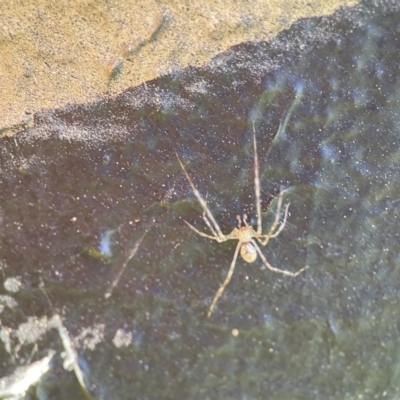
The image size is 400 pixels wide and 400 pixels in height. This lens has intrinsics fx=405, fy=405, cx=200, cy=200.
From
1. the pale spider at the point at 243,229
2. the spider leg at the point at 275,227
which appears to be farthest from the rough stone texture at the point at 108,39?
the spider leg at the point at 275,227

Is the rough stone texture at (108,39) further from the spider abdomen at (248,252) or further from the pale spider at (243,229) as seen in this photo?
the spider abdomen at (248,252)

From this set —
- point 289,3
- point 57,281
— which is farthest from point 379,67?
point 57,281

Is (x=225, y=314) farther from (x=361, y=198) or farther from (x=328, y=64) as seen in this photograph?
(x=328, y=64)

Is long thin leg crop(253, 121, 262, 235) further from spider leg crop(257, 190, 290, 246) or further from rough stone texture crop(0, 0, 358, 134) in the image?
rough stone texture crop(0, 0, 358, 134)

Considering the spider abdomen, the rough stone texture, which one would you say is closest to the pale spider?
the spider abdomen

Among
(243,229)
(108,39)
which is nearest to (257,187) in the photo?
(243,229)

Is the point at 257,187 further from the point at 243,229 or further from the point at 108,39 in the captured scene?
the point at 108,39
